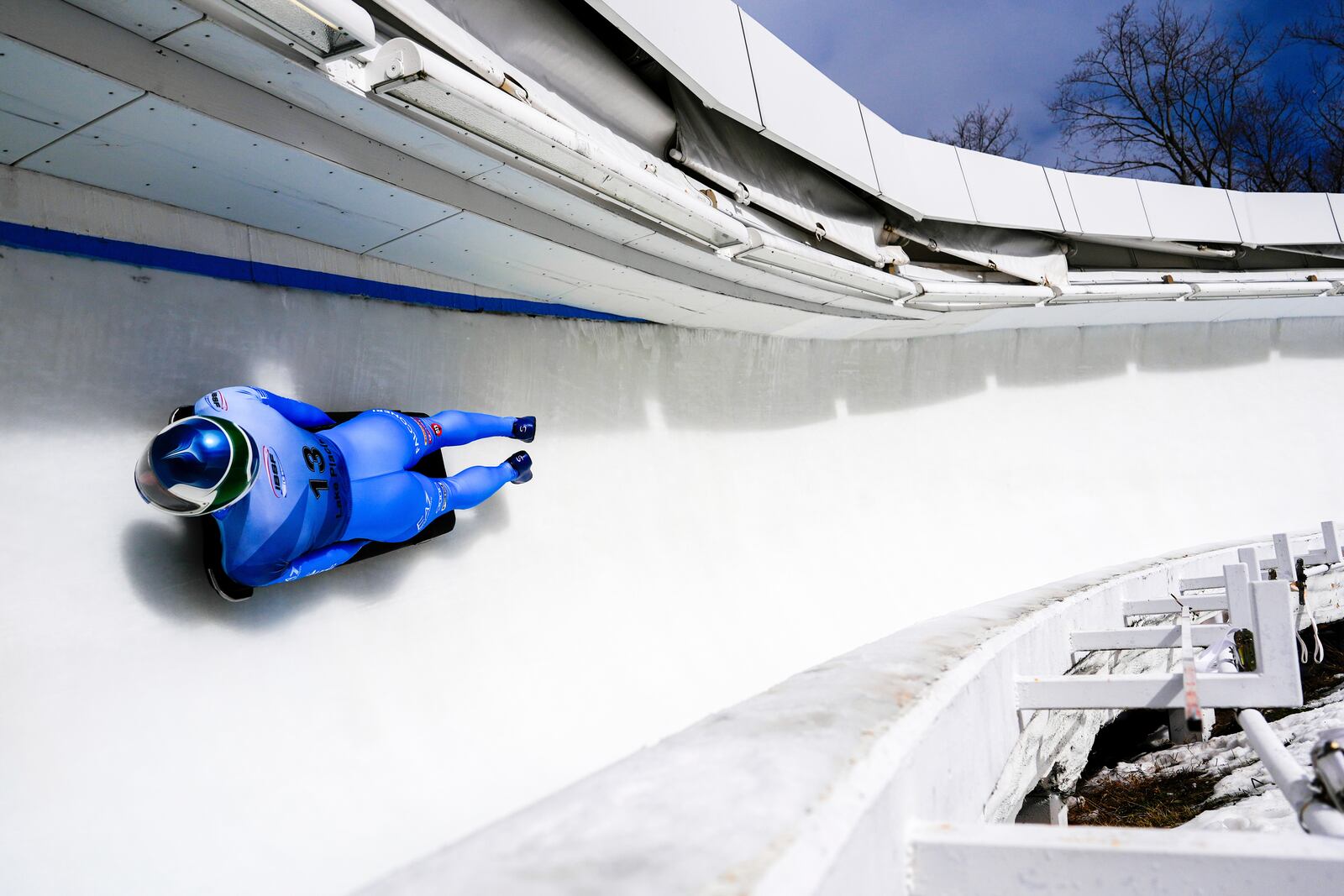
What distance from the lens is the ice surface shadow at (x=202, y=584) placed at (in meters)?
2.16

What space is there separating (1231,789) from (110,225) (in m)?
4.44

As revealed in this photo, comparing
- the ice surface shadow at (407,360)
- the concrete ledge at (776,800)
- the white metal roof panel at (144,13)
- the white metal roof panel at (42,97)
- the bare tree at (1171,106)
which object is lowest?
the concrete ledge at (776,800)

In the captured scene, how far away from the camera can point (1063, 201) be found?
6.04m

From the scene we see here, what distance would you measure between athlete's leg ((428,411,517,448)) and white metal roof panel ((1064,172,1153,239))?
5064 mm

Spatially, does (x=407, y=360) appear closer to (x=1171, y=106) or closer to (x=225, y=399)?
(x=225, y=399)

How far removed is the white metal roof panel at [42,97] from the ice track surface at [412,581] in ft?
1.09

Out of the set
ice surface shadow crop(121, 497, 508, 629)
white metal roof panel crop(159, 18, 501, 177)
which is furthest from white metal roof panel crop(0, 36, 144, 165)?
ice surface shadow crop(121, 497, 508, 629)

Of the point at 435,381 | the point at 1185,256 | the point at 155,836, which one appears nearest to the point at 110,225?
the point at 435,381

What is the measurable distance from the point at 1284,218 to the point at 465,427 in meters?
7.86

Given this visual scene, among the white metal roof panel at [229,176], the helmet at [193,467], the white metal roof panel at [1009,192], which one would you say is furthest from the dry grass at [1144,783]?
the white metal roof panel at [229,176]

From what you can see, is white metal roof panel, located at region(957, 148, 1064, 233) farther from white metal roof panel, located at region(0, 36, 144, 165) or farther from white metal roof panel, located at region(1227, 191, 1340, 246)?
white metal roof panel, located at region(0, 36, 144, 165)

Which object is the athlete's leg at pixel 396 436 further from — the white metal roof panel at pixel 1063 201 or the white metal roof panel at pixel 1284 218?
the white metal roof panel at pixel 1284 218

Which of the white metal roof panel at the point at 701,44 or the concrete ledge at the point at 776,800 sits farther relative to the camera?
the white metal roof panel at the point at 701,44

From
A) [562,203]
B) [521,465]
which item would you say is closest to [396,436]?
[521,465]
